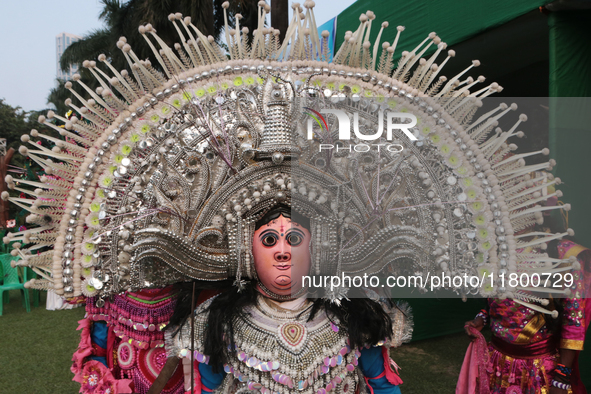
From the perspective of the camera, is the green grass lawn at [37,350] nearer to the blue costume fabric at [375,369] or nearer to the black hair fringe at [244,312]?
→ the black hair fringe at [244,312]

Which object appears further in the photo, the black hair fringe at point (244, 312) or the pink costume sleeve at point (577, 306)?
the pink costume sleeve at point (577, 306)

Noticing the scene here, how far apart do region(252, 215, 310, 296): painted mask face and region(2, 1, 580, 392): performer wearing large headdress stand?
0.04 m

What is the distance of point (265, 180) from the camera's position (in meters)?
1.48

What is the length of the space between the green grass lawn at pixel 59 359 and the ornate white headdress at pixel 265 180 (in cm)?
296

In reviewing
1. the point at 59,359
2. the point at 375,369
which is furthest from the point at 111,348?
the point at 59,359

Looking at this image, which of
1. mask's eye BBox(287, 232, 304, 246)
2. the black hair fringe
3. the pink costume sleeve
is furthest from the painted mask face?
the pink costume sleeve

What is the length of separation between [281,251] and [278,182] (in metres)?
0.26

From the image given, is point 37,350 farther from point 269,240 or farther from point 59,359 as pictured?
point 269,240

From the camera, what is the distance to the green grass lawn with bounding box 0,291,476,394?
13.3 feet

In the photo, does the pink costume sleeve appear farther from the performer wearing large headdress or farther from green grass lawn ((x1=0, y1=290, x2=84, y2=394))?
green grass lawn ((x1=0, y1=290, x2=84, y2=394))

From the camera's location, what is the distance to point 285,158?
4.76 ft

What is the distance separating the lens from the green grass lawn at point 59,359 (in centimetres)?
407

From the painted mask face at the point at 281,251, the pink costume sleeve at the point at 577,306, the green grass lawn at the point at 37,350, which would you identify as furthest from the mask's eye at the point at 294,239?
the green grass lawn at the point at 37,350

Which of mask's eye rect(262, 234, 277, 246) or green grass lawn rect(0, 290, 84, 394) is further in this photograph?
green grass lawn rect(0, 290, 84, 394)
